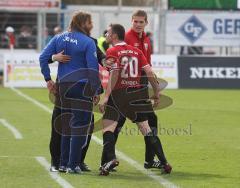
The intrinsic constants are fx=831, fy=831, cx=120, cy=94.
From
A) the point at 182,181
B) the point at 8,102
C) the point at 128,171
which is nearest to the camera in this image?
the point at 182,181

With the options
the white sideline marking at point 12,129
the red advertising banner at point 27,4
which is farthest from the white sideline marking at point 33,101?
the red advertising banner at point 27,4

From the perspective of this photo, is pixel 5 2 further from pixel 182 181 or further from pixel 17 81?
pixel 182 181

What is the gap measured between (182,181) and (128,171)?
110 cm

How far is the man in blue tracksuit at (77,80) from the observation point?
422 inches

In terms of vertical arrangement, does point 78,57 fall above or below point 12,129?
above

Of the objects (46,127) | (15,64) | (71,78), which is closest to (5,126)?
(46,127)

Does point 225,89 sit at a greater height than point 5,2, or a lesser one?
lesser

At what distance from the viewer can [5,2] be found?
3794cm

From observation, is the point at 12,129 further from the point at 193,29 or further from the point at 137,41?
the point at 193,29

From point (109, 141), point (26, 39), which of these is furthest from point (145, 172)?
point (26, 39)

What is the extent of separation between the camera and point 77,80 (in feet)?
35.3

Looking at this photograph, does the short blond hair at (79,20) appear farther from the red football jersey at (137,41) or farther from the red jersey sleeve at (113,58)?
the red football jersey at (137,41)

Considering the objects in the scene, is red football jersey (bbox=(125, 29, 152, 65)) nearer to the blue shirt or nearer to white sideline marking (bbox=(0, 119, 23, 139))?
the blue shirt

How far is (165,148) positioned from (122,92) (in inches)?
118
